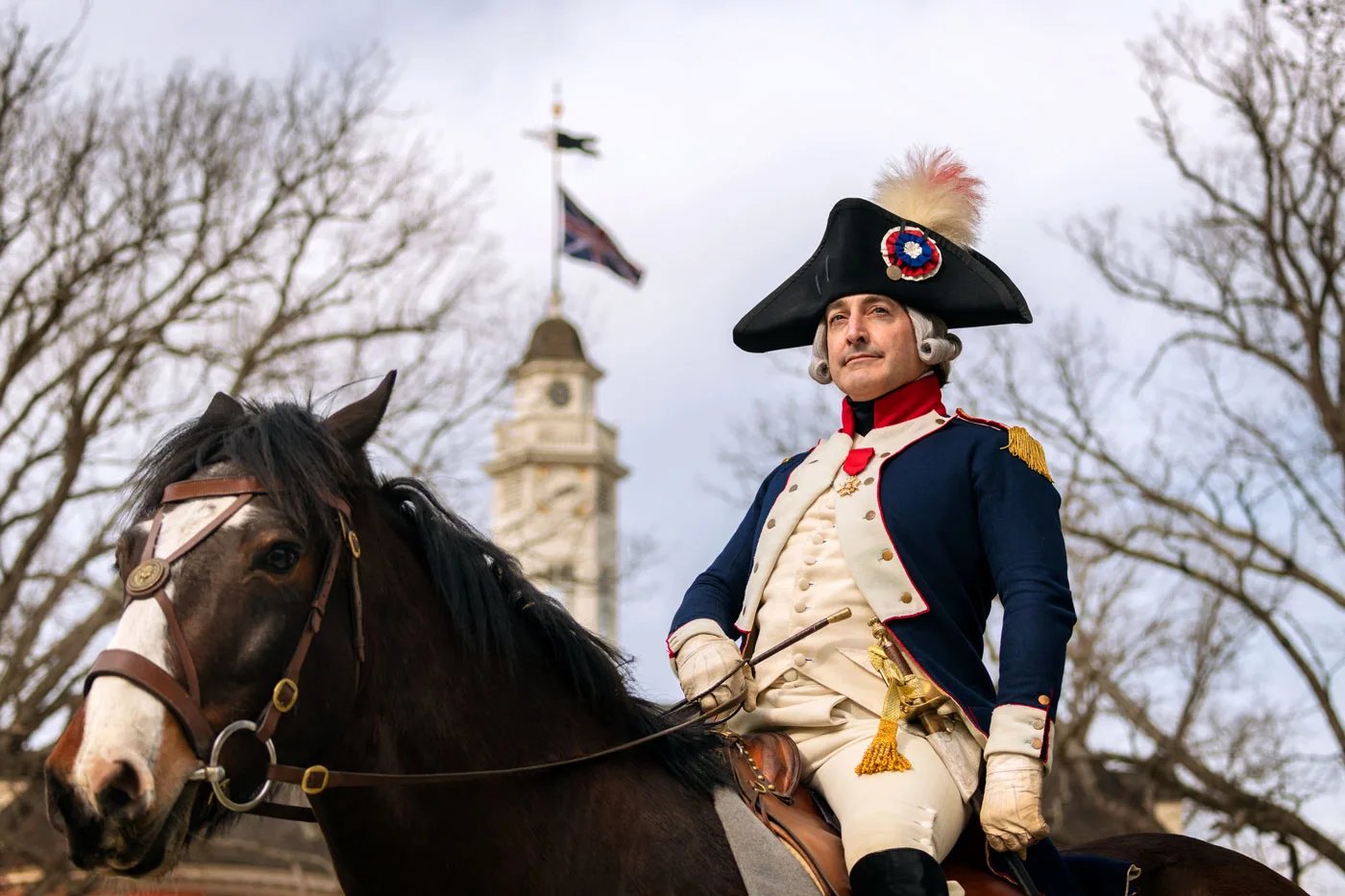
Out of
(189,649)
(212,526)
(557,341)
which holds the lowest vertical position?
(189,649)

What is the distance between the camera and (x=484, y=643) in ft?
12.1

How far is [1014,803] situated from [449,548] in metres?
1.43

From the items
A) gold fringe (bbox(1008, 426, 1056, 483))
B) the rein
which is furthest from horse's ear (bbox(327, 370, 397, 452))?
gold fringe (bbox(1008, 426, 1056, 483))

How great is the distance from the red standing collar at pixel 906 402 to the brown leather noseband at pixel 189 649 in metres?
1.59

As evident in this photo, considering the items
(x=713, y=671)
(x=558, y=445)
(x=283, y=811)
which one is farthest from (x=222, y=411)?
(x=558, y=445)

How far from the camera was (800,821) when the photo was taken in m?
3.81

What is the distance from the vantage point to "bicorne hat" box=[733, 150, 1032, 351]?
4395mm

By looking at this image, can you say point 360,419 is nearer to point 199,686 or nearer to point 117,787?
point 199,686

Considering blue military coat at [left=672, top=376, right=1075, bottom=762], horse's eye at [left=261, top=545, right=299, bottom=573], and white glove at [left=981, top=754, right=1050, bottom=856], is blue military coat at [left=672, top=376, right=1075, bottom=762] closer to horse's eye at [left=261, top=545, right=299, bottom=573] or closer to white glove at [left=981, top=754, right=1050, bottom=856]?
white glove at [left=981, top=754, right=1050, bottom=856]

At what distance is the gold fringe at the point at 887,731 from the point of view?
3.82 meters

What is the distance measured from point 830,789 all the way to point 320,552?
1368 millimetres

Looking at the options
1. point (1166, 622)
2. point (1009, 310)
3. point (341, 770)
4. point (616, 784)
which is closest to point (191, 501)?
point (341, 770)

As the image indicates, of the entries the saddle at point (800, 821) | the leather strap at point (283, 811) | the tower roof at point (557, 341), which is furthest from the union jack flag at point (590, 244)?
the tower roof at point (557, 341)

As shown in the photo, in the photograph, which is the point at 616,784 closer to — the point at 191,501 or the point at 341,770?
the point at 341,770
